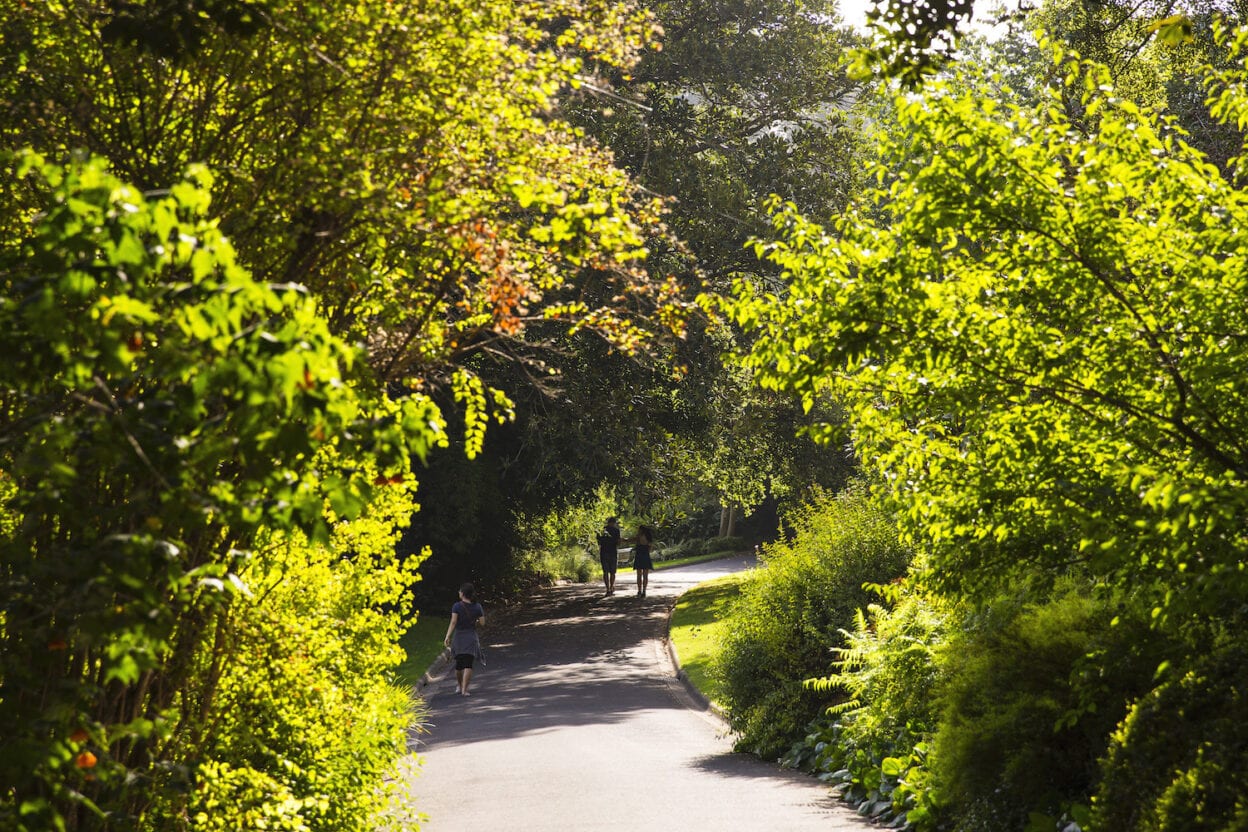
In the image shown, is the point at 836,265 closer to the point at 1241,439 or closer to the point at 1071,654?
the point at 1241,439

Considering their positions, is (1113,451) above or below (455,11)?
below

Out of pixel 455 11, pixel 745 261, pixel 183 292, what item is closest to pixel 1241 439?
pixel 455 11

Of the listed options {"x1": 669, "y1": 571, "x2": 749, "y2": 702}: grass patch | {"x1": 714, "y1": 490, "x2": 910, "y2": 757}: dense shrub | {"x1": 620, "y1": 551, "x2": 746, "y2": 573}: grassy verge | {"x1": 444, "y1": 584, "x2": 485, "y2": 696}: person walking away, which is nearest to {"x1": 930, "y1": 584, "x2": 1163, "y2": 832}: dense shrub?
{"x1": 714, "y1": 490, "x2": 910, "y2": 757}: dense shrub

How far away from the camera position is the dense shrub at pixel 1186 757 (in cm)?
571

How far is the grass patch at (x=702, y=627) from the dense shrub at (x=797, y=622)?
0.58 m

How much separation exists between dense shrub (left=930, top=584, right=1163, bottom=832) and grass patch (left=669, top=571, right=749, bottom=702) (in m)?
6.49

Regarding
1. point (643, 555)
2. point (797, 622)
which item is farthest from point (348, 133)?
point (643, 555)

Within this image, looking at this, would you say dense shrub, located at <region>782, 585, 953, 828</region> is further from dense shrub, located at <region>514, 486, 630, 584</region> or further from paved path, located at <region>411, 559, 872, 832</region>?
dense shrub, located at <region>514, 486, 630, 584</region>

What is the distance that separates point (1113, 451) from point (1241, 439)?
586 mm

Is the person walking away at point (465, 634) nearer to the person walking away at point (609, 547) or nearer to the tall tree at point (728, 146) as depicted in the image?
the tall tree at point (728, 146)

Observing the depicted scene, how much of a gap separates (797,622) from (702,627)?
12200 millimetres

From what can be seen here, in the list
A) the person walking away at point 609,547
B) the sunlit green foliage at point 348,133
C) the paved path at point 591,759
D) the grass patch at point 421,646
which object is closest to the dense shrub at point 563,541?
the person walking away at point 609,547

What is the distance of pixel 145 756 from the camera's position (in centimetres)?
579

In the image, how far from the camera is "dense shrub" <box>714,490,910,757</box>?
46.8ft
